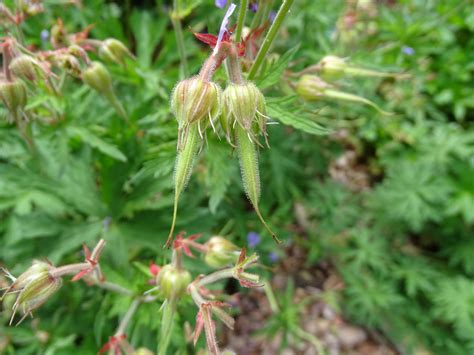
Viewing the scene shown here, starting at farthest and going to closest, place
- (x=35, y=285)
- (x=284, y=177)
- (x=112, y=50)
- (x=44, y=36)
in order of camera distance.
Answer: (x=284, y=177) < (x=44, y=36) < (x=112, y=50) < (x=35, y=285)

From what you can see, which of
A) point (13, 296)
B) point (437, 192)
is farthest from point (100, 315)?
point (437, 192)

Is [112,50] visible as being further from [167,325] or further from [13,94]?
[167,325]

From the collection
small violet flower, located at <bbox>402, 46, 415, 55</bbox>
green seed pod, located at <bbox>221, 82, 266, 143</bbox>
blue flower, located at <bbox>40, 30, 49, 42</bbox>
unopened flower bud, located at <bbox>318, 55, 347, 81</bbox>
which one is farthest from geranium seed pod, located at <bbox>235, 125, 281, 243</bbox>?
small violet flower, located at <bbox>402, 46, 415, 55</bbox>

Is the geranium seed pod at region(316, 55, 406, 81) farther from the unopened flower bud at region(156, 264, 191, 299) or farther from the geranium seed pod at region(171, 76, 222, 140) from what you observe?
the unopened flower bud at region(156, 264, 191, 299)

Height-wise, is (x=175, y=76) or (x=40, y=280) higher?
(x=175, y=76)

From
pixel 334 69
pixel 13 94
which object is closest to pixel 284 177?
pixel 334 69

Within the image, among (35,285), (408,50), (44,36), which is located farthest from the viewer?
(408,50)

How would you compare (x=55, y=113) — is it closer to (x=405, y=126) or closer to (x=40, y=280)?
(x=40, y=280)
